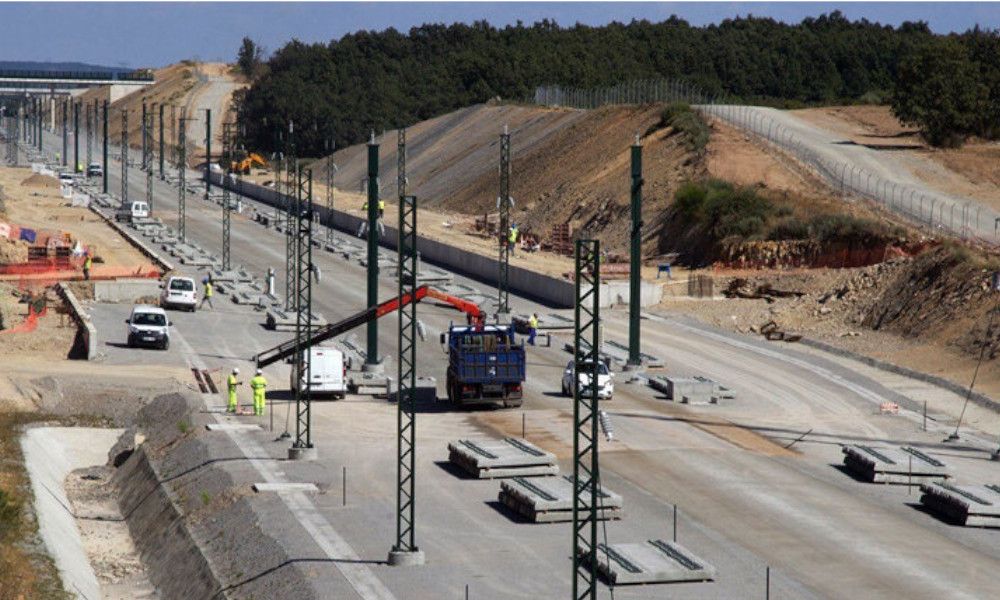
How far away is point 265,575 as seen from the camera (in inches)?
1399

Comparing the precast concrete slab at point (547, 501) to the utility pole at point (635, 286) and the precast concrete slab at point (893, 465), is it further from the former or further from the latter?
the utility pole at point (635, 286)

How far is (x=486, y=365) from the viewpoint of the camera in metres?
55.1

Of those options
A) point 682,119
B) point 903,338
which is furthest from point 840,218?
point 682,119

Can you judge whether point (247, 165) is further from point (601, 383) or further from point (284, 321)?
point (601, 383)

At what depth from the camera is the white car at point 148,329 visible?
6831 cm

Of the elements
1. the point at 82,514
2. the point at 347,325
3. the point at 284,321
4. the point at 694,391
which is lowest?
the point at 82,514

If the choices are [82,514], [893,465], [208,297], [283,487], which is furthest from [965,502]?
[208,297]

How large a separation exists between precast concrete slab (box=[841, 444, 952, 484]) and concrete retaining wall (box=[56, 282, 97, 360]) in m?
30.9

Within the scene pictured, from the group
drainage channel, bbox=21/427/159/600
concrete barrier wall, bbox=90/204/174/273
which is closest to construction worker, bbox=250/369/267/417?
drainage channel, bbox=21/427/159/600

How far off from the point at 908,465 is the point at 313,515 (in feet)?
51.1

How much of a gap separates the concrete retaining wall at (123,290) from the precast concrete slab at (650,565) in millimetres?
51724

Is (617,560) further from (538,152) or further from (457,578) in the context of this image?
(538,152)

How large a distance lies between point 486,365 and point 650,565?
20.9 metres

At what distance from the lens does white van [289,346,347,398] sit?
56.9 m
